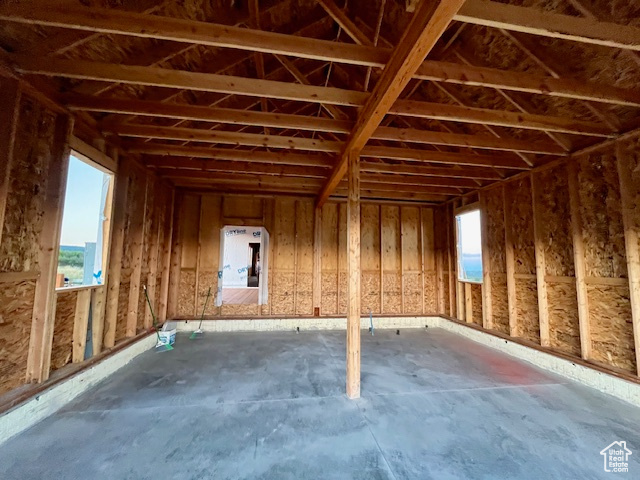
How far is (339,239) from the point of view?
663 centimetres

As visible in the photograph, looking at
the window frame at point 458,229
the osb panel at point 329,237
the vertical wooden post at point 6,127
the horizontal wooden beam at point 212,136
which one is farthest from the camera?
the osb panel at point 329,237

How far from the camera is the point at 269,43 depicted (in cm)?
202

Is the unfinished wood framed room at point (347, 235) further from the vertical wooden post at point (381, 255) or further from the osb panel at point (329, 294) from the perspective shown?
the vertical wooden post at point (381, 255)

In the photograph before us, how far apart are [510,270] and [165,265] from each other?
22.0 feet

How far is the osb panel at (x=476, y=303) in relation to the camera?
18.7ft

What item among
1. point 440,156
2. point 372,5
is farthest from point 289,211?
point 372,5

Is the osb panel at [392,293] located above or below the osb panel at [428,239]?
below

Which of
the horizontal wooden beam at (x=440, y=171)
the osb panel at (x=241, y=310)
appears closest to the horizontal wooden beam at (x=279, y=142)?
the horizontal wooden beam at (x=440, y=171)

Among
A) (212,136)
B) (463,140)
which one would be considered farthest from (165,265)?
(463,140)

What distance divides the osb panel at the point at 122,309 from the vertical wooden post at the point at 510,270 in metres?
6.44

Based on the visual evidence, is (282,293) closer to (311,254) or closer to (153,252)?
(311,254)

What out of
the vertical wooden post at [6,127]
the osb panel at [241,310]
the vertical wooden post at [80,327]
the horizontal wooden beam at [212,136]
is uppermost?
the horizontal wooden beam at [212,136]

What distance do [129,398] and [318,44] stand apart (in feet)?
12.5

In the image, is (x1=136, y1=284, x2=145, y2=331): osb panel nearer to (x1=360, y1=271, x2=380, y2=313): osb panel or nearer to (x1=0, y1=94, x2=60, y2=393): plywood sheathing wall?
(x1=0, y1=94, x2=60, y2=393): plywood sheathing wall
